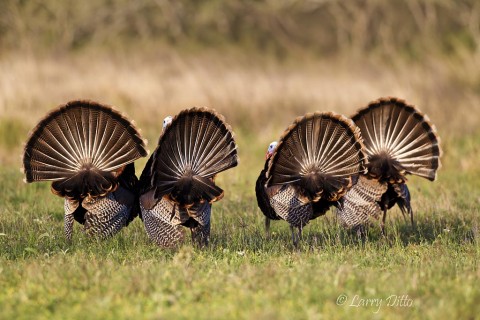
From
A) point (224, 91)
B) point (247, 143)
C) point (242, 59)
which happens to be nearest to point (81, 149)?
point (247, 143)

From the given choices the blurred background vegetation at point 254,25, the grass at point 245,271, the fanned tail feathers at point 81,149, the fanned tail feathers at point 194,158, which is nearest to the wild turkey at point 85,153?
the fanned tail feathers at point 81,149

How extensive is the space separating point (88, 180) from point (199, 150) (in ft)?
3.10

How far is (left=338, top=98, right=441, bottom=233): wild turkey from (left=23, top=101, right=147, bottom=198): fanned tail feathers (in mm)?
2057

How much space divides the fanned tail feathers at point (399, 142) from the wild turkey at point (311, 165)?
53 cm

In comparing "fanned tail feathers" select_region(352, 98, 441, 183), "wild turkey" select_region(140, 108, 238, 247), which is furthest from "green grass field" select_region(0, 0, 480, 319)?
"fanned tail feathers" select_region(352, 98, 441, 183)

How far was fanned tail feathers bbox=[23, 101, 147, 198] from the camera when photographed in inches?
266

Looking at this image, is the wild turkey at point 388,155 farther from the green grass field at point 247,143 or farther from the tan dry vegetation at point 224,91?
the tan dry vegetation at point 224,91

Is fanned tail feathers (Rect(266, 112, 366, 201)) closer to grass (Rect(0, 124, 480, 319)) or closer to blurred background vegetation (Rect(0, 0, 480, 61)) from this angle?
grass (Rect(0, 124, 480, 319))

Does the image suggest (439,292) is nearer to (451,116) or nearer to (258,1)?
(451,116)

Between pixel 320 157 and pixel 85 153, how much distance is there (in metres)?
1.97

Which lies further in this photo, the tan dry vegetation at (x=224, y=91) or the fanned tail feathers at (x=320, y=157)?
the tan dry vegetation at (x=224, y=91)

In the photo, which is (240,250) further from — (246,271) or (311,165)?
(246,271)

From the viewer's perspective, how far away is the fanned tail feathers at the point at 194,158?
6.69 meters
